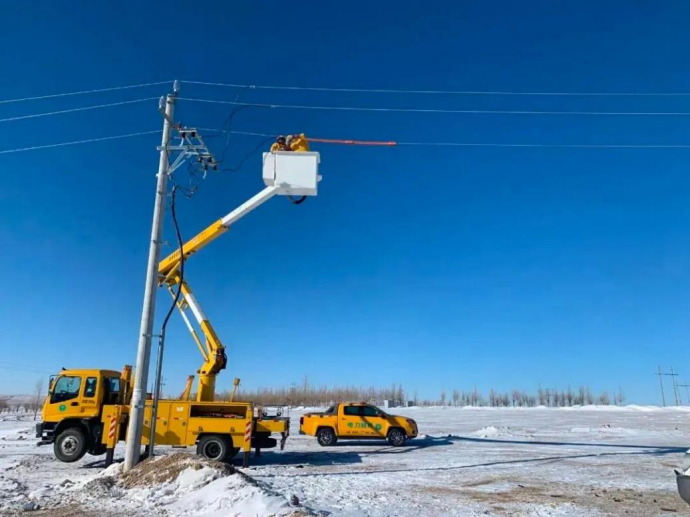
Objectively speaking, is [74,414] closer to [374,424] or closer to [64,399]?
[64,399]

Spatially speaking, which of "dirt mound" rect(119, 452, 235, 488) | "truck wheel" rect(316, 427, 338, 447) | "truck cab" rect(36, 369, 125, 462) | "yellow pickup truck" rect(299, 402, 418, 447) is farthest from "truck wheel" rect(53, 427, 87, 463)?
"truck wheel" rect(316, 427, 338, 447)

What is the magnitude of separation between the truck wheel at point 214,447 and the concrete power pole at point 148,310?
3.30 metres

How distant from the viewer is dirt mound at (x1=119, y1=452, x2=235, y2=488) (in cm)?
1116

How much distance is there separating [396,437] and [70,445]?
12.7 metres

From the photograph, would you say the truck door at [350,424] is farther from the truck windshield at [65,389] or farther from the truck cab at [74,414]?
the truck windshield at [65,389]

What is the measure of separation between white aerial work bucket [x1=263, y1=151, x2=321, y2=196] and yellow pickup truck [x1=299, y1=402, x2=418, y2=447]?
12150 mm

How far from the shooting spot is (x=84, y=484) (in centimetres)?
1150

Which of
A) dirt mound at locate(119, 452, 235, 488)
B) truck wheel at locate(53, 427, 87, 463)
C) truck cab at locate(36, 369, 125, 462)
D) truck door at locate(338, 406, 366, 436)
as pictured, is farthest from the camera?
truck door at locate(338, 406, 366, 436)

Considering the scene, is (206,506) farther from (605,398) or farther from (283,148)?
(605,398)

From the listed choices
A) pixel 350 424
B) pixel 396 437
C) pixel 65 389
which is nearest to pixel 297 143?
pixel 65 389

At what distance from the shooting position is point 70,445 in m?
16.0

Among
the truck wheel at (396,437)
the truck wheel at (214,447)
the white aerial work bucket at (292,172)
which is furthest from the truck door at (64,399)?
the truck wheel at (396,437)

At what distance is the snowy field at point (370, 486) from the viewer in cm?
965

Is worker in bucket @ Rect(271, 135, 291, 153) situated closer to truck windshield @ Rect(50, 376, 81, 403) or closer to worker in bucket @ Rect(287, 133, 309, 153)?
worker in bucket @ Rect(287, 133, 309, 153)
